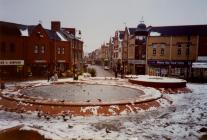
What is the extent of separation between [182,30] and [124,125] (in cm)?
3801

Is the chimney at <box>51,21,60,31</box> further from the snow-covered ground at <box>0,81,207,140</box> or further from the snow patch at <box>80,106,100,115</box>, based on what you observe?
the snow patch at <box>80,106,100,115</box>

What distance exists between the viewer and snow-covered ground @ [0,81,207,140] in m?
11.0

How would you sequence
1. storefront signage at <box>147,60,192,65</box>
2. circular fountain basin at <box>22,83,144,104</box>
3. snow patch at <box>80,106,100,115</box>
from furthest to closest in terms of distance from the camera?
storefront signage at <box>147,60,192,65</box> < circular fountain basin at <box>22,83,144,104</box> < snow patch at <box>80,106,100,115</box>

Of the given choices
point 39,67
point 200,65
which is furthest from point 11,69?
point 200,65

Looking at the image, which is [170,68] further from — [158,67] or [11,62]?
[11,62]

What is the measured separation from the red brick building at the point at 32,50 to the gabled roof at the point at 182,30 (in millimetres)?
18388

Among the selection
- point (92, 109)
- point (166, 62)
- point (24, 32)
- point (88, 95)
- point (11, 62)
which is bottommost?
point (92, 109)

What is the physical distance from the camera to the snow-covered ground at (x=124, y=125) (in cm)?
1100

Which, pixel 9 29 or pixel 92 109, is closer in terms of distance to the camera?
pixel 92 109

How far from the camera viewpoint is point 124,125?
41.9 feet

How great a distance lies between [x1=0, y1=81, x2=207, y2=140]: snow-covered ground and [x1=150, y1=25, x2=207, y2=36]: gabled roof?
30.7 meters

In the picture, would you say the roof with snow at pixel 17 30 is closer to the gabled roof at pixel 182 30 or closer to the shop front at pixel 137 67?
the shop front at pixel 137 67

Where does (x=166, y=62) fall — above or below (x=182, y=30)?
below

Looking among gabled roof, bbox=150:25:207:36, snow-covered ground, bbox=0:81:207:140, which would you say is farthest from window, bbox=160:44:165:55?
Answer: snow-covered ground, bbox=0:81:207:140
